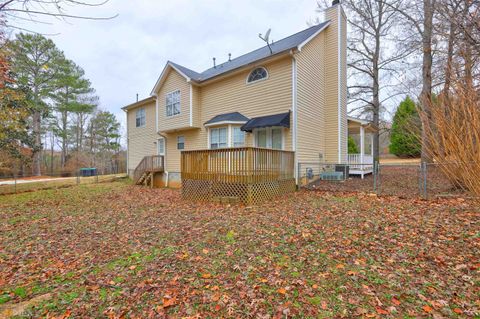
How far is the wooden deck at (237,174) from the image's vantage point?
781 centimetres

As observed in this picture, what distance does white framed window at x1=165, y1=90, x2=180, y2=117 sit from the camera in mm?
13742

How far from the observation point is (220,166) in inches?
329

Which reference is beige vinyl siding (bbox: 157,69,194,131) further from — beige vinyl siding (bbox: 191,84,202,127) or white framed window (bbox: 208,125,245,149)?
white framed window (bbox: 208,125,245,149)

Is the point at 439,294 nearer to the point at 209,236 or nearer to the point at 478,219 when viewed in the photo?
the point at 478,219

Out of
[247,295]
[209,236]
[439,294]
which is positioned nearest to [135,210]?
[209,236]

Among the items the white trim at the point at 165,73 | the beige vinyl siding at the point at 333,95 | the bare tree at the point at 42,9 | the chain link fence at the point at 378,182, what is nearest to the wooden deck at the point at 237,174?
the chain link fence at the point at 378,182

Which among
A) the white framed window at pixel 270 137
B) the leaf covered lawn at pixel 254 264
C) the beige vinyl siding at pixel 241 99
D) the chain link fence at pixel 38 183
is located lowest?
the leaf covered lawn at pixel 254 264

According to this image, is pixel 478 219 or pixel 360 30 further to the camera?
pixel 360 30

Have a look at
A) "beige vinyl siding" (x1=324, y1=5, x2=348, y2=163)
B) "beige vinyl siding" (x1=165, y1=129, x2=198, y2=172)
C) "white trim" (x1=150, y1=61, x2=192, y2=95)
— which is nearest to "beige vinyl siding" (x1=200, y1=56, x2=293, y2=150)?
"beige vinyl siding" (x1=165, y1=129, x2=198, y2=172)

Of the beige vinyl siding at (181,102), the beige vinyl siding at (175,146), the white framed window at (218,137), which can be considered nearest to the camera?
the white framed window at (218,137)

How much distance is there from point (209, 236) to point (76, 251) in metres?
2.66

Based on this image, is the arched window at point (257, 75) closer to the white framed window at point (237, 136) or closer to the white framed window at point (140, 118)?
the white framed window at point (237, 136)

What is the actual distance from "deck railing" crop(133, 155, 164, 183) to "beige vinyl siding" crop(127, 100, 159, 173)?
5.50ft

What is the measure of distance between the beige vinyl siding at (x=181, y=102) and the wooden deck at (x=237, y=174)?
15.1 feet
